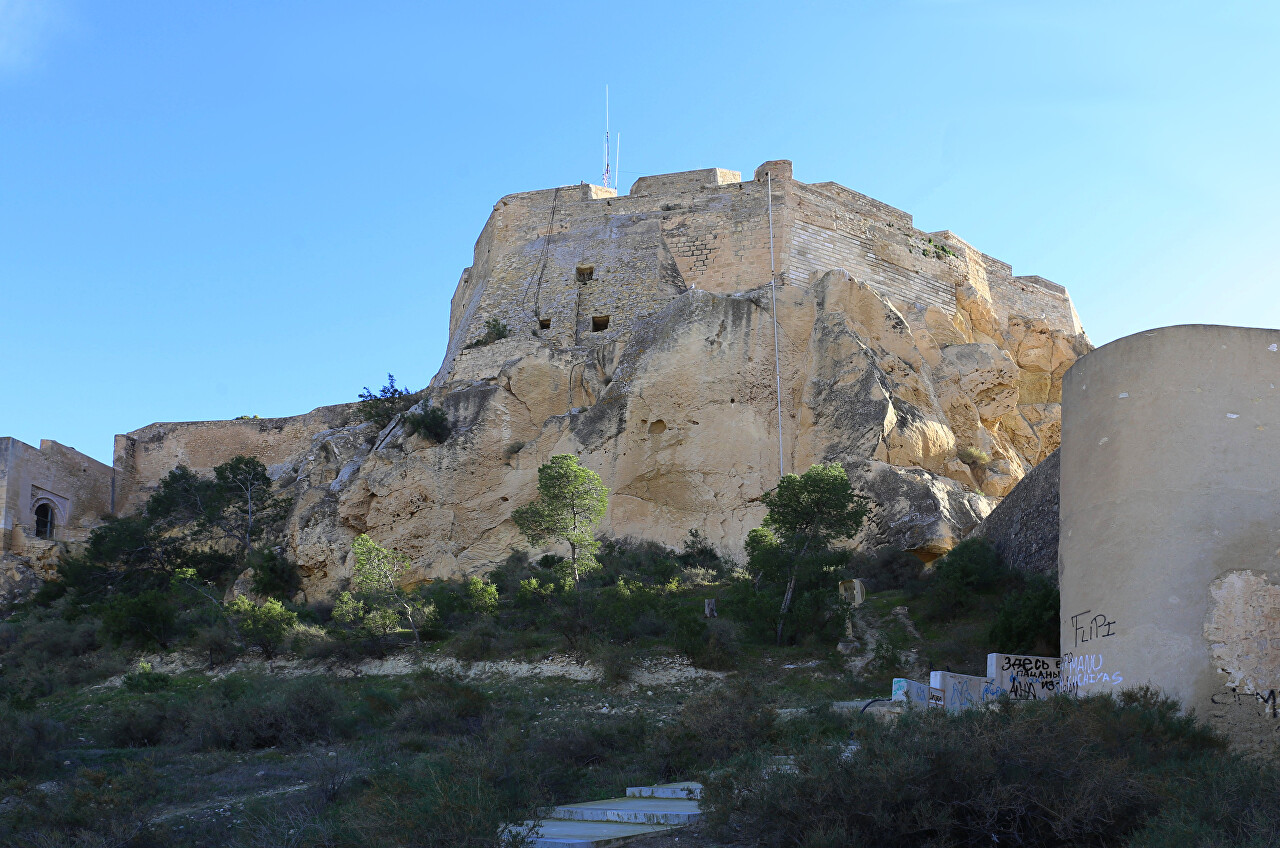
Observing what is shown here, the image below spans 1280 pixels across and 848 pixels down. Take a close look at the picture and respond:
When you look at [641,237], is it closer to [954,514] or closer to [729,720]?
[954,514]

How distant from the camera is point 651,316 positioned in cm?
2327

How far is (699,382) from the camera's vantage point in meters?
21.2

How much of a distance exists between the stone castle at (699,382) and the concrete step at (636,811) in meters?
10.8

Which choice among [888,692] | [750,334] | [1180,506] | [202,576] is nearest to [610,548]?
[750,334]

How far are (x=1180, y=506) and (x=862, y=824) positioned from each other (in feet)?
13.8

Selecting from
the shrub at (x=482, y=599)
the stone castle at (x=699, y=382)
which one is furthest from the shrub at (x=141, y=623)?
the shrub at (x=482, y=599)

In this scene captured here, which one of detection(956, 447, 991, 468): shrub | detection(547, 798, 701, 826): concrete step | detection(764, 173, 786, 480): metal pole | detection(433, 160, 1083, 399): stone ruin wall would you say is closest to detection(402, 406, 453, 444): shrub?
detection(433, 160, 1083, 399): stone ruin wall

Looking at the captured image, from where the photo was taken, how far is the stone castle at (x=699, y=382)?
2048 cm

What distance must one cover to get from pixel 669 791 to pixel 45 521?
2631 cm

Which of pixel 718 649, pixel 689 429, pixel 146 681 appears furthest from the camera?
pixel 689 429

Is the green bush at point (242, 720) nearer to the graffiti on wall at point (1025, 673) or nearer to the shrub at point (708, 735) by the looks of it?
the shrub at point (708, 735)

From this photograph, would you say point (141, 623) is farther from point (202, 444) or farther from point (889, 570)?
point (202, 444)

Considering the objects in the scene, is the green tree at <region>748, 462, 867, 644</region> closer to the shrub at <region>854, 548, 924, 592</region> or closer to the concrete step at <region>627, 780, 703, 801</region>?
the shrub at <region>854, 548, 924, 592</region>

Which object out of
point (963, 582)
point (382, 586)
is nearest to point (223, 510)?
point (382, 586)
